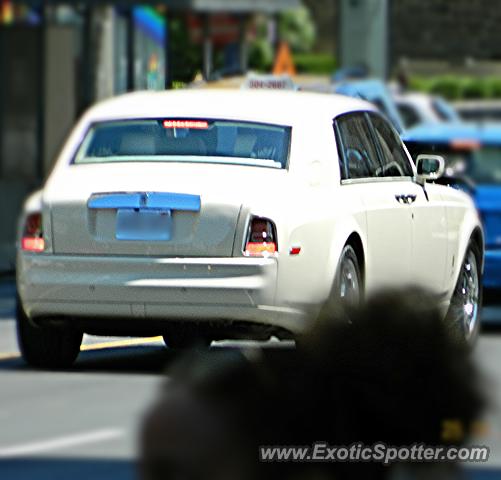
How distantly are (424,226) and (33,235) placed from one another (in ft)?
8.02

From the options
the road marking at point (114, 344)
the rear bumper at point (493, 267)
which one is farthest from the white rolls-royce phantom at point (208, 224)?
the road marking at point (114, 344)

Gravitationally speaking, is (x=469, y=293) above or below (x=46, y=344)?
above

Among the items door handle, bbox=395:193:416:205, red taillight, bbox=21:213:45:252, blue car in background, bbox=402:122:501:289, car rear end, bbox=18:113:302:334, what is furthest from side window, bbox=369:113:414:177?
blue car in background, bbox=402:122:501:289

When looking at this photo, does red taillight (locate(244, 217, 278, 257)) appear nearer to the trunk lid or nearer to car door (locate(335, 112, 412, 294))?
the trunk lid

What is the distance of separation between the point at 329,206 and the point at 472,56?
91793mm

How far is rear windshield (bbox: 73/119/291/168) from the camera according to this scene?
23.9 feet

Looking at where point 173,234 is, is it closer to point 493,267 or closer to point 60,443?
point 60,443

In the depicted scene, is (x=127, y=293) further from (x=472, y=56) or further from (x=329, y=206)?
(x=472, y=56)

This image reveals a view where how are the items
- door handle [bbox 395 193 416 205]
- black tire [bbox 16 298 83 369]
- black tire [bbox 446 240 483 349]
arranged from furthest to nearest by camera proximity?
black tire [bbox 16 298 83 369]
door handle [bbox 395 193 416 205]
black tire [bbox 446 240 483 349]

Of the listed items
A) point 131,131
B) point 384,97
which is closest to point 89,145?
point 131,131

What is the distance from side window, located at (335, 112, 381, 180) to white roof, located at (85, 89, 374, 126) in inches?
2.9

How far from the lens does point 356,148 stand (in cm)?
644

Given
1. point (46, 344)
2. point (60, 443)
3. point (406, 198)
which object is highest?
point (406, 198)
